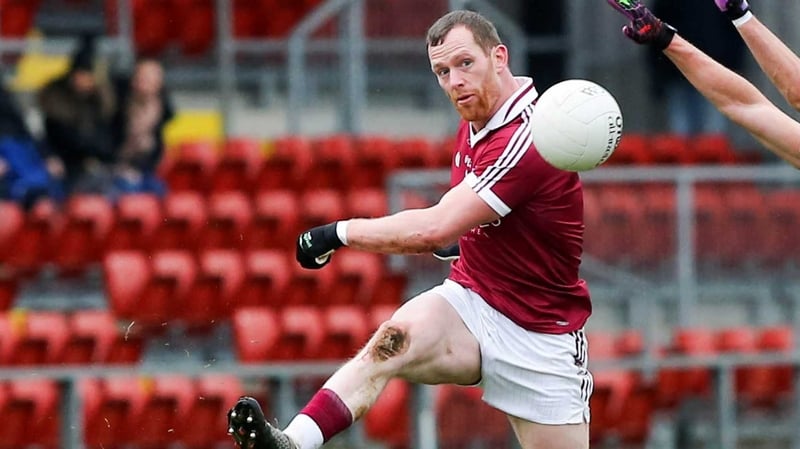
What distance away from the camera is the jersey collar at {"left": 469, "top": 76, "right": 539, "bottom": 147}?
7441 millimetres

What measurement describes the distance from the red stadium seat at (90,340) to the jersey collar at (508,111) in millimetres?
4736

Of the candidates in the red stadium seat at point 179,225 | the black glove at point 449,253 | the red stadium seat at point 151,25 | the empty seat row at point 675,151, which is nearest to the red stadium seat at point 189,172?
the red stadium seat at point 179,225

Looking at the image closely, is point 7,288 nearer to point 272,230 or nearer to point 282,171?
point 272,230

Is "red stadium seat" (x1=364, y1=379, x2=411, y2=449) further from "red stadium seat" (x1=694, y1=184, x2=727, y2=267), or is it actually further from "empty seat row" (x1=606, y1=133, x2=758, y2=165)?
"empty seat row" (x1=606, y1=133, x2=758, y2=165)

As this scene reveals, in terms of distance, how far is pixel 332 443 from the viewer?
1089cm

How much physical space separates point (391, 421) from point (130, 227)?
98.7 inches

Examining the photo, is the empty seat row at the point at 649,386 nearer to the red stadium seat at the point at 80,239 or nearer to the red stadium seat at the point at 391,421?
the red stadium seat at the point at 391,421

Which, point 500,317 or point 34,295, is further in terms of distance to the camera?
point 34,295

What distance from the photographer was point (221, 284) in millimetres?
12180

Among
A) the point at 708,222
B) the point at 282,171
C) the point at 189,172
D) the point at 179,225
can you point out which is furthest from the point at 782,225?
the point at 189,172

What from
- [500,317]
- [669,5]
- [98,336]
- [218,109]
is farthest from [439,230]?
[669,5]

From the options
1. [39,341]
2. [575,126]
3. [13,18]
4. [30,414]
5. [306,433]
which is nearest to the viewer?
[575,126]

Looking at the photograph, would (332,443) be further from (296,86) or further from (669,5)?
(669,5)

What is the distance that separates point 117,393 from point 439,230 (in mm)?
4435
